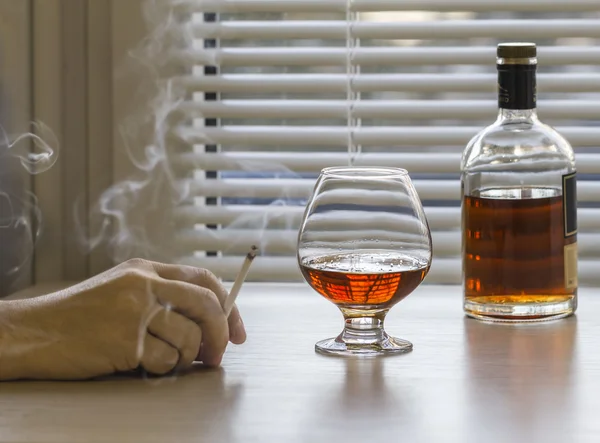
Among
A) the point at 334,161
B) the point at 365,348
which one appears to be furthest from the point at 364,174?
the point at 334,161

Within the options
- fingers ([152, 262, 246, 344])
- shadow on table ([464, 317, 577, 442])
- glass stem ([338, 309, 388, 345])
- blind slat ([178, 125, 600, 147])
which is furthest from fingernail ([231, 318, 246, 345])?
blind slat ([178, 125, 600, 147])

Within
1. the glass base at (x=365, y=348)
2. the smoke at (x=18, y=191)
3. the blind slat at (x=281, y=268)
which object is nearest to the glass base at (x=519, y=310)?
the glass base at (x=365, y=348)

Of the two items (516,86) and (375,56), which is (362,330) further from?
(375,56)

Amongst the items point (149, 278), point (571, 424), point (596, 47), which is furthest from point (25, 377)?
point (596, 47)

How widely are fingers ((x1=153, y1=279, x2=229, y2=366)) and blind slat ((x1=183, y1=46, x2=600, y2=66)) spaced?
59cm

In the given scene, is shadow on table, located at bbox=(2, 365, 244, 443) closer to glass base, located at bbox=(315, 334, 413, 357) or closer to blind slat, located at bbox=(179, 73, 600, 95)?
glass base, located at bbox=(315, 334, 413, 357)

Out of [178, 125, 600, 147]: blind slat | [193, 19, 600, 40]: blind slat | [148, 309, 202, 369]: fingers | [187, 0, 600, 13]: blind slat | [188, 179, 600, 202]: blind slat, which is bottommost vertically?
[148, 309, 202, 369]: fingers

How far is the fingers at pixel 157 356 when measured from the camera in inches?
39.2

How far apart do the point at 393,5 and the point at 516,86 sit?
37 cm

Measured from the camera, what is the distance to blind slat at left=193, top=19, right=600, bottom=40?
150 cm

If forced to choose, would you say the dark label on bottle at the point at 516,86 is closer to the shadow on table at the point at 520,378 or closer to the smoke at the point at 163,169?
the shadow on table at the point at 520,378

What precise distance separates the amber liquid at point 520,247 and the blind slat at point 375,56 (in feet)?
1.14

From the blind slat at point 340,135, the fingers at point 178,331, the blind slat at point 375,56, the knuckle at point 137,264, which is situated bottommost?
the fingers at point 178,331

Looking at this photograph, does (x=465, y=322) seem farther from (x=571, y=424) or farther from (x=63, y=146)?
(x=63, y=146)
